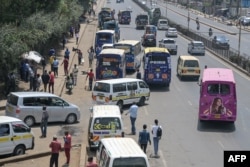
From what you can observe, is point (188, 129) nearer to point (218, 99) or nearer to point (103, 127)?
point (218, 99)

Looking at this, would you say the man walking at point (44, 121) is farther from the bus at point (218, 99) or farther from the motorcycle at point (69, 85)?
the motorcycle at point (69, 85)

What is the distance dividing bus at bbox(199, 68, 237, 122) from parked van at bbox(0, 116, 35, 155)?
30.7 ft

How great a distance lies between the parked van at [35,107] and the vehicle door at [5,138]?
5765mm

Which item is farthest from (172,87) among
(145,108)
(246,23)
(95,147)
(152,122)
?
(246,23)

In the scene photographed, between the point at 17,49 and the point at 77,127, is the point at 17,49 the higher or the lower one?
the higher one

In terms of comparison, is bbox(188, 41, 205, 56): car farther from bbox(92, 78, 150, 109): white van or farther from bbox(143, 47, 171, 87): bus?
bbox(92, 78, 150, 109): white van

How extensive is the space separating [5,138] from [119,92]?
12069 mm

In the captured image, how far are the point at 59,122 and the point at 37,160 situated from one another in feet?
24.9

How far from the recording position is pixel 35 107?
3069 centimetres

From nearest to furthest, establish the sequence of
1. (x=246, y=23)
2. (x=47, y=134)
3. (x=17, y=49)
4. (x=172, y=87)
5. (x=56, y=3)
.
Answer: (x=47, y=134), (x=17, y=49), (x=172, y=87), (x=56, y=3), (x=246, y=23)

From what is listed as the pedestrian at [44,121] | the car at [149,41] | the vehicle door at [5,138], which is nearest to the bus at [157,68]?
the pedestrian at [44,121]

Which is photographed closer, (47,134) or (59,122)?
(47,134)

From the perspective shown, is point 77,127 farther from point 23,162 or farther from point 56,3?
point 56,3

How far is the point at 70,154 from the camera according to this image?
2544cm
